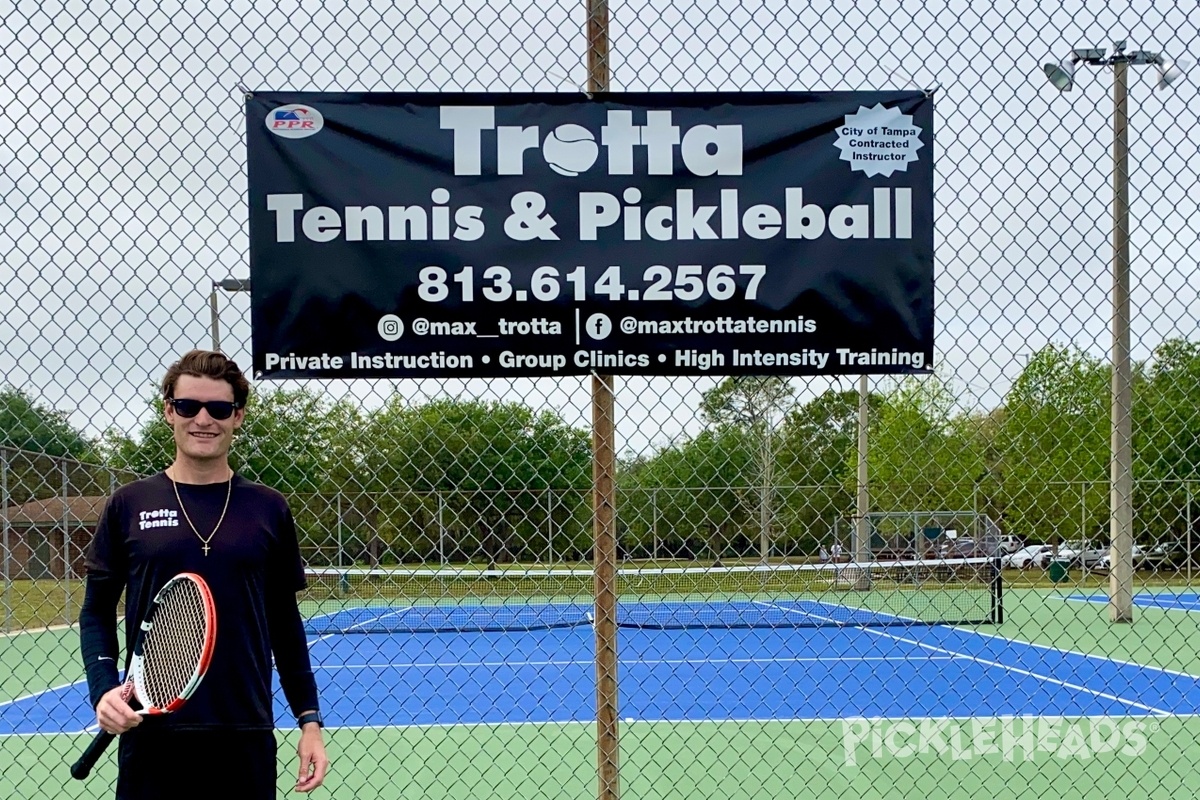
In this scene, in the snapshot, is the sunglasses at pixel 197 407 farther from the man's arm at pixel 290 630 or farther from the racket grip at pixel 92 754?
the racket grip at pixel 92 754

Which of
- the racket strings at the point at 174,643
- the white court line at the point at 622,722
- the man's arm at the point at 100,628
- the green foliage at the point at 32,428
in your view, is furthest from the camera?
the white court line at the point at 622,722

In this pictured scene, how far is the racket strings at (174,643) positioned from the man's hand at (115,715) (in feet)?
0.30

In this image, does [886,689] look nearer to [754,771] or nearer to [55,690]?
[754,771]

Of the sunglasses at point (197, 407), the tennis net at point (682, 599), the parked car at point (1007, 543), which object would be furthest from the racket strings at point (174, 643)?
the tennis net at point (682, 599)

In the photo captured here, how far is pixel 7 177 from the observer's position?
143 inches

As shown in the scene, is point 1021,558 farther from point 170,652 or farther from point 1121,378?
point 170,652

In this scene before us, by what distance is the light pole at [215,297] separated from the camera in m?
3.71

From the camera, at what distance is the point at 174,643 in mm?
2719

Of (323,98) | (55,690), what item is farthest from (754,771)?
(55,690)

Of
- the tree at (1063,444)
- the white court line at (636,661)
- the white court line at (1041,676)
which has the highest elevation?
the tree at (1063,444)

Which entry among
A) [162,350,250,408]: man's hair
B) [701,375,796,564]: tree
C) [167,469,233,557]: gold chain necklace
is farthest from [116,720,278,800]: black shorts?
[701,375,796,564]: tree

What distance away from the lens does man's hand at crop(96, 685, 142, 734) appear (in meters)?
2.59

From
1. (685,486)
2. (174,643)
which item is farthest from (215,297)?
(685,486)

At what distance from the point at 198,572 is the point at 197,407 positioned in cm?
40
